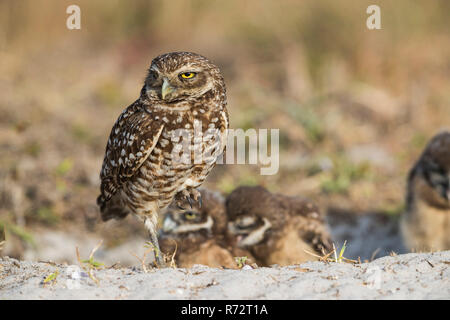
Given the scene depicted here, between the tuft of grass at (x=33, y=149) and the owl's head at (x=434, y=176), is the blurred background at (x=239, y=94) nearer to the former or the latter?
the tuft of grass at (x=33, y=149)

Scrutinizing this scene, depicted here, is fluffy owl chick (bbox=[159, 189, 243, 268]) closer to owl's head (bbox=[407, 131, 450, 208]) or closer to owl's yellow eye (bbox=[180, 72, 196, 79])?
owl's yellow eye (bbox=[180, 72, 196, 79])

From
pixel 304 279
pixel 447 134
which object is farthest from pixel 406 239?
pixel 304 279

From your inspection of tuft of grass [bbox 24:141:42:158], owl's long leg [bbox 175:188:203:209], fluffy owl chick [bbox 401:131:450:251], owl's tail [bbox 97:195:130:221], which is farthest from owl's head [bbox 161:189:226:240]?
tuft of grass [bbox 24:141:42:158]

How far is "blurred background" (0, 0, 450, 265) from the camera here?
7.20 m

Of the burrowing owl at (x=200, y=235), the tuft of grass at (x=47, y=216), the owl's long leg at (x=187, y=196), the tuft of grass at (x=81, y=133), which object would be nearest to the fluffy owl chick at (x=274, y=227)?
the burrowing owl at (x=200, y=235)

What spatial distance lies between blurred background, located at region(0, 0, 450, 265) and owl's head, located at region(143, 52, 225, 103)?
2583mm

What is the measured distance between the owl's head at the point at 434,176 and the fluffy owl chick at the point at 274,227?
1.46 metres

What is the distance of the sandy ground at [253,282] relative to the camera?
3244 mm

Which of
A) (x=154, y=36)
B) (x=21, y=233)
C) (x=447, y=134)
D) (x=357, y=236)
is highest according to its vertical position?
(x=154, y=36)

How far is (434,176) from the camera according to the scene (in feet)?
20.2

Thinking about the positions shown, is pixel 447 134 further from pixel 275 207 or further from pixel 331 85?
pixel 331 85

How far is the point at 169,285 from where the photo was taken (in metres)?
3.38

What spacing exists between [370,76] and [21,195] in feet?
22.9
